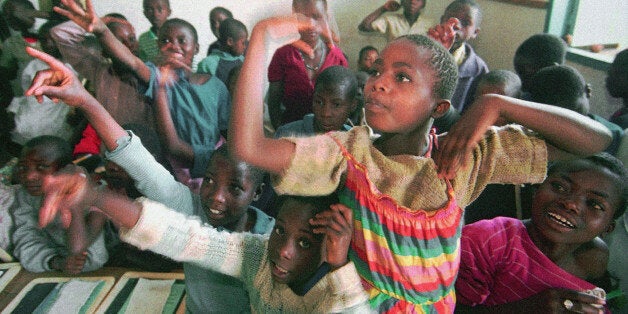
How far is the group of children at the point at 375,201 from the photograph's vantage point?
31.3 inches

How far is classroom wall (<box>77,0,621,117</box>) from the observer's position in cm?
307

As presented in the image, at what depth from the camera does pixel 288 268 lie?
3.41 feet

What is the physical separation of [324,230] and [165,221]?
35 cm

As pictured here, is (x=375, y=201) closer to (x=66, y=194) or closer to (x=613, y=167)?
(x=66, y=194)

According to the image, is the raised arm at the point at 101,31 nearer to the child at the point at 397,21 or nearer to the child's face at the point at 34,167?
the child's face at the point at 34,167

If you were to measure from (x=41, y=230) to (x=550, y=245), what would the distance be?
190 cm

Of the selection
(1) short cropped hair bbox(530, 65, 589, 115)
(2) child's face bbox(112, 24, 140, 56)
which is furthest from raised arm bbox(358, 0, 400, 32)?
(1) short cropped hair bbox(530, 65, 589, 115)

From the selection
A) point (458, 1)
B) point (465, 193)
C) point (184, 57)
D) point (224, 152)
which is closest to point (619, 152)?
point (465, 193)

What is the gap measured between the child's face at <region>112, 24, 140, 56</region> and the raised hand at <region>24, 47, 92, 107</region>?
7.13 ft

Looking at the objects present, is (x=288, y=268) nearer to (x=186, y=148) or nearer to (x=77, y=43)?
(x=186, y=148)

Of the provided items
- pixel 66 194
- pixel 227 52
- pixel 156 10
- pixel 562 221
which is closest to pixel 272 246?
pixel 66 194

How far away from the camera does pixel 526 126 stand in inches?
34.1

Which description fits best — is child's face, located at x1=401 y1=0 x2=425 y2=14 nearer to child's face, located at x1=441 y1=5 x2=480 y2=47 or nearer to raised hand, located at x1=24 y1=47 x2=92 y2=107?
child's face, located at x1=441 y1=5 x2=480 y2=47

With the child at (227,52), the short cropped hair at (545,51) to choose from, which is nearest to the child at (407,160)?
the short cropped hair at (545,51)
